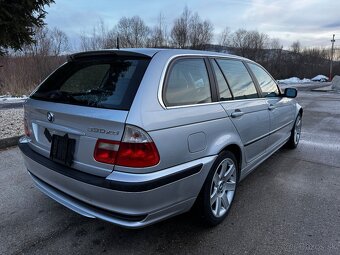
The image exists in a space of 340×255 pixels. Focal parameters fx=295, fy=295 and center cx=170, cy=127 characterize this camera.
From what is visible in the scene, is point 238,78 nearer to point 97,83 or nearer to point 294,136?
point 97,83

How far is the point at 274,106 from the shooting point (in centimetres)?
415

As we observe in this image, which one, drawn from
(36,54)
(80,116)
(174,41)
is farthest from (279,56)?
(80,116)

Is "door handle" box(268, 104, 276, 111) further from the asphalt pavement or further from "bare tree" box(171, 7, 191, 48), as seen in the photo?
"bare tree" box(171, 7, 191, 48)

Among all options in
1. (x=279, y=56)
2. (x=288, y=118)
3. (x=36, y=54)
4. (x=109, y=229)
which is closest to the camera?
(x=109, y=229)

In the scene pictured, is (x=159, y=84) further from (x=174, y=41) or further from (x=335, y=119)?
(x=174, y=41)

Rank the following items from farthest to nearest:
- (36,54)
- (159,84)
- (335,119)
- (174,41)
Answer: (174,41) → (36,54) → (335,119) → (159,84)

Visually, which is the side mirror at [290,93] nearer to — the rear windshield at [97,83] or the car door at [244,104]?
the car door at [244,104]

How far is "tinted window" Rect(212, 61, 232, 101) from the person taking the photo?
9.97 feet

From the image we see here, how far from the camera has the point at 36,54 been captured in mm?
18938

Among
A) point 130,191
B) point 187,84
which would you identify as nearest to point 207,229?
point 130,191

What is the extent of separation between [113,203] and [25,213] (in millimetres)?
1526

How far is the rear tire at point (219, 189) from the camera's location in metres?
2.69

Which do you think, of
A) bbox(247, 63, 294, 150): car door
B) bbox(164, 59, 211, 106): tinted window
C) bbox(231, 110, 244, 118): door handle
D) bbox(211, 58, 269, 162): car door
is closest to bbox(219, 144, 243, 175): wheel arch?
bbox(211, 58, 269, 162): car door

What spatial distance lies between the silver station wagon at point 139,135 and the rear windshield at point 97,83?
1cm
